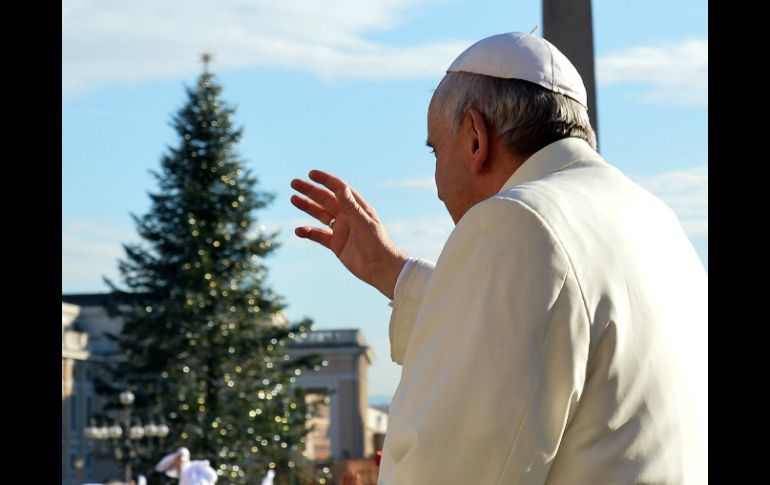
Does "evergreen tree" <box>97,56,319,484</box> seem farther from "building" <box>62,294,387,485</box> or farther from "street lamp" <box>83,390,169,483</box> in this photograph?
"building" <box>62,294,387,485</box>

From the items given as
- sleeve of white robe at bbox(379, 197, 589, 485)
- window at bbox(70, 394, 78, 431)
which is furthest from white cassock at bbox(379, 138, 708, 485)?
window at bbox(70, 394, 78, 431)

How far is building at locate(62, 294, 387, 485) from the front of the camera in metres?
65.2

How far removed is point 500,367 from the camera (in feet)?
5.52

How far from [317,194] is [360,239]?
0.12 meters

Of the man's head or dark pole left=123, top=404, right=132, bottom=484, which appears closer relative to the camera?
the man's head

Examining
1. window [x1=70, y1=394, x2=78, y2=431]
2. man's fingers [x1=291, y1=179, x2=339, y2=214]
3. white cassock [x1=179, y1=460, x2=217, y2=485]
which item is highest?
window [x1=70, y1=394, x2=78, y2=431]

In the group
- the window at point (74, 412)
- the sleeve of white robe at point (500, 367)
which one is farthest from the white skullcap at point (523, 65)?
the window at point (74, 412)

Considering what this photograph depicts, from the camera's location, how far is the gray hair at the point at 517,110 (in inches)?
79.9

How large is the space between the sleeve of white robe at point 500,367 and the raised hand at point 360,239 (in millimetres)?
892

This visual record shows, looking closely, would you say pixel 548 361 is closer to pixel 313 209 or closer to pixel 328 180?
pixel 328 180

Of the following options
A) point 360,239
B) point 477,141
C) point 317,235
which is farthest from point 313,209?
point 477,141

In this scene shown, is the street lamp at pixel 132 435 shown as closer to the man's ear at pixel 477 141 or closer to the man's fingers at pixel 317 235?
the man's fingers at pixel 317 235

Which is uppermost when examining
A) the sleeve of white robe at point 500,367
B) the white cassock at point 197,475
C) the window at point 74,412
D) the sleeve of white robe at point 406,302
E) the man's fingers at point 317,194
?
the window at point 74,412

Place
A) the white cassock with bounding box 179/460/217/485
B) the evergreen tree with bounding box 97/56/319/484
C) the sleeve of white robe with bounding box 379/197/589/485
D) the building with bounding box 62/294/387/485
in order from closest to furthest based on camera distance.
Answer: the sleeve of white robe with bounding box 379/197/589/485
the white cassock with bounding box 179/460/217/485
the evergreen tree with bounding box 97/56/319/484
the building with bounding box 62/294/387/485
